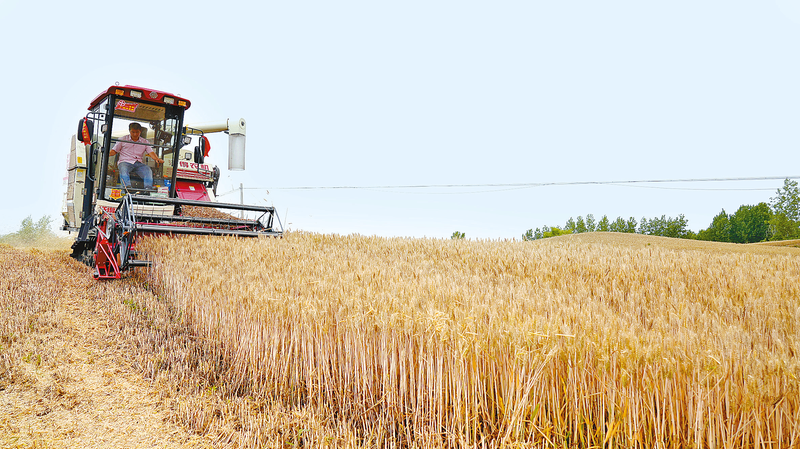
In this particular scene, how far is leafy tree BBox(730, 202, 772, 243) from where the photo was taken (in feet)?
144

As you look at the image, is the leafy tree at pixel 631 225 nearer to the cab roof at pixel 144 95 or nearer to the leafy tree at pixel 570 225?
the leafy tree at pixel 570 225

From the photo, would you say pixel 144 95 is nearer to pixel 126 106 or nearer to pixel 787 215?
pixel 126 106

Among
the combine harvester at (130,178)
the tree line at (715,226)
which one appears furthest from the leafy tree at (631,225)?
the combine harvester at (130,178)

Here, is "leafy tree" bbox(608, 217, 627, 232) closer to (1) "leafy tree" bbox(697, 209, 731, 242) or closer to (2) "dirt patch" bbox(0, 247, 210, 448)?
(1) "leafy tree" bbox(697, 209, 731, 242)

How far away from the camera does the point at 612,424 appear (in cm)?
180

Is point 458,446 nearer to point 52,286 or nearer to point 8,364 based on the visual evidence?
point 8,364

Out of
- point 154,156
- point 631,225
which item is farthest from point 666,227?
point 154,156

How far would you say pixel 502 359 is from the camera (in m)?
2.06

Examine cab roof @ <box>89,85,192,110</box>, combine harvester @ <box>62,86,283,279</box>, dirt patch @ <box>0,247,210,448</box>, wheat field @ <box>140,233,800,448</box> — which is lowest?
dirt patch @ <box>0,247,210,448</box>

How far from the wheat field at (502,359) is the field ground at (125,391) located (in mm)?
103

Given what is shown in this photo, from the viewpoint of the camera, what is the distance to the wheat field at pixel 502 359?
1.69 m

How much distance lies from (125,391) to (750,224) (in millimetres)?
56200

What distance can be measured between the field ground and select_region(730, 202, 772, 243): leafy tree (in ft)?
172

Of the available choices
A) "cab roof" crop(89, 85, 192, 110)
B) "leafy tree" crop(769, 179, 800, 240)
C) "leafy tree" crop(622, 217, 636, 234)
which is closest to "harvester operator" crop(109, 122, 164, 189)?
"cab roof" crop(89, 85, 192, 110)
